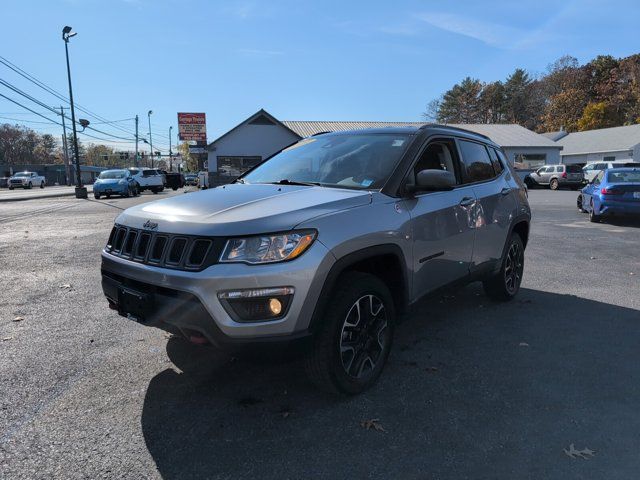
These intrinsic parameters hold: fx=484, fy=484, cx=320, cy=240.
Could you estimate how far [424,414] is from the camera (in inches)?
122

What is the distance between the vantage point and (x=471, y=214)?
445 centimetres

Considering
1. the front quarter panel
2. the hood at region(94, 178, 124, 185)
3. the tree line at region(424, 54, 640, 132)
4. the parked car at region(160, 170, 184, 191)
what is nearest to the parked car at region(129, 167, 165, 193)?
the hood at region(94, 178, 124, 185)

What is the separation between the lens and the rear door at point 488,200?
4626 mm

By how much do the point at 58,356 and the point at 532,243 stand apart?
8653mm

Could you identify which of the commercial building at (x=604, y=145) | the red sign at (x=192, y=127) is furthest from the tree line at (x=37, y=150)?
the commercial building at (x=604, y=145)

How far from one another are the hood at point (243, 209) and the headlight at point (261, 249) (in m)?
0.05

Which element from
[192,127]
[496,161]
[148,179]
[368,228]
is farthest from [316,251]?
[192,127]

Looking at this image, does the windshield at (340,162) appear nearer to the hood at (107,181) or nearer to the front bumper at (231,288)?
the front bumper at (231,288)

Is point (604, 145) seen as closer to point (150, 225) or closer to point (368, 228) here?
point (368, 228)

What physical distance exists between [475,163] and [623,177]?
977 centimetres

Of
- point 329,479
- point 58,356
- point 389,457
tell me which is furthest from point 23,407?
point 389,457

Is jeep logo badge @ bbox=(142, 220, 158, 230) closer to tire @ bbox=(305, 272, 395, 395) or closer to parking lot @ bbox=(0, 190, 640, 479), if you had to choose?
parking lot @ bbox=(0, 190, 640, 479)

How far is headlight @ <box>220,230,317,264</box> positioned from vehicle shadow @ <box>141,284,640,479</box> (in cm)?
66

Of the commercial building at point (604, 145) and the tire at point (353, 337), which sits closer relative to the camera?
the tire at point (353, 337)
